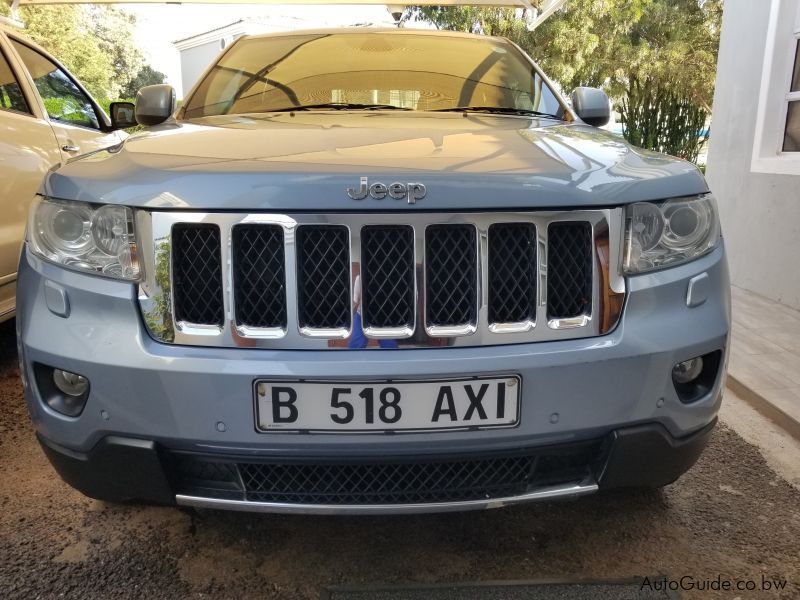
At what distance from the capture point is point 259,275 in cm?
157

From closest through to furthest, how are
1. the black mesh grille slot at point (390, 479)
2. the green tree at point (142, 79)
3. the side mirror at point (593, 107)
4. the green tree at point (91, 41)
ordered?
1. the black mesh grille slot at point (390, 479)
2. the side mirror at point (593, 107)
3. the green tree at point (91, 41)
4. the green tree at point (142, 79)

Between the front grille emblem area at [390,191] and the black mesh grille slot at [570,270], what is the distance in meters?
0.33

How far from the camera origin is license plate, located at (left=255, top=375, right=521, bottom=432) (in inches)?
60.4

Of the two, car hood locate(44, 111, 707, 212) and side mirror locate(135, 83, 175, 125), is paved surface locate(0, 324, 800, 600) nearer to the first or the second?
car hood locate(44, 111, 707, 212)

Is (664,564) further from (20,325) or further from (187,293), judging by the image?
(20,325)

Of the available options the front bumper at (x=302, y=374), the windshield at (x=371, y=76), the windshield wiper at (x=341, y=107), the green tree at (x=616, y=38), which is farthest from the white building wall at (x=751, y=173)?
the green tree at (x=616, y=38)

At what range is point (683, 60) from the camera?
23500 mm

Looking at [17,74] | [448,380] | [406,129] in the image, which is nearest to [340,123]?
[406,129]

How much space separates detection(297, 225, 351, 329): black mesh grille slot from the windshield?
1.29 metres

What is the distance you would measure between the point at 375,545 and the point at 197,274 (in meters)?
0.99

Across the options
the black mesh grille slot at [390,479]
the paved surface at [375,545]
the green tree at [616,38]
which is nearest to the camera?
the black mesh grille slot at [390,479]

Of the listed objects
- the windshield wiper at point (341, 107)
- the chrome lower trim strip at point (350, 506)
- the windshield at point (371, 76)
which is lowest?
the chrome lower trim strip at point (350, 506)

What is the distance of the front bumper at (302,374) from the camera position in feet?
5.04

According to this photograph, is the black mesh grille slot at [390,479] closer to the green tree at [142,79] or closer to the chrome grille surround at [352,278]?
the chrome grille surround at [352,278]
